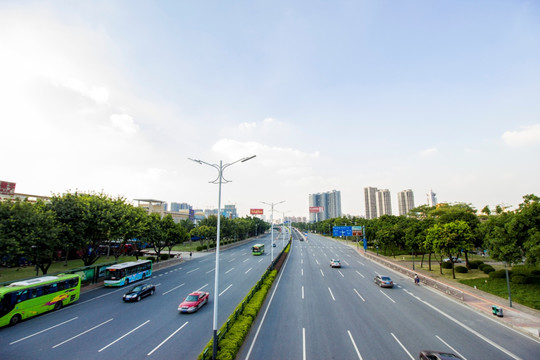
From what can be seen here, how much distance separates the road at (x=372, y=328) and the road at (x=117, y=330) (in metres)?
4.11

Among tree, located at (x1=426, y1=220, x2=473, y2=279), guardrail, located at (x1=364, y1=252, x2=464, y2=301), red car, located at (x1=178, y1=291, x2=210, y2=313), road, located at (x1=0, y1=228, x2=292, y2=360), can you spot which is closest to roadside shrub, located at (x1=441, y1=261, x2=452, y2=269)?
guardrail, located at (x1=364, y1=252, x2=464, y2=301)

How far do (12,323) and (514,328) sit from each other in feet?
124

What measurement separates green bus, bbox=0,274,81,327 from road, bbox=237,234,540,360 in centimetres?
1813

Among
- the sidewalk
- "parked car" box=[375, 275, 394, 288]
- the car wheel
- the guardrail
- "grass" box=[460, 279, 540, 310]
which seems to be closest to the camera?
the car wheel

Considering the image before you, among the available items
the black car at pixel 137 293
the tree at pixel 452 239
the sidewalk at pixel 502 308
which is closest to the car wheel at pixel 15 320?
the black car at pixel 137 293

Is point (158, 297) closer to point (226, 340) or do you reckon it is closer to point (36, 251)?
point (36, 251)

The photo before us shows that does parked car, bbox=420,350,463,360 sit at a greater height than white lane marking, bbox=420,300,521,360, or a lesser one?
greater

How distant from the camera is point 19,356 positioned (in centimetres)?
1411

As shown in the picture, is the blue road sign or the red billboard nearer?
the red billboard

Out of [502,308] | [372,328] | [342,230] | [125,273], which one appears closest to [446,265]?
[502,308]

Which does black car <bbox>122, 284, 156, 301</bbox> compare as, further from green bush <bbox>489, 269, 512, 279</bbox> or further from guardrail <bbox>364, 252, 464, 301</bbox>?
green bush <bbox>489, 269, 512, 279</bbox>

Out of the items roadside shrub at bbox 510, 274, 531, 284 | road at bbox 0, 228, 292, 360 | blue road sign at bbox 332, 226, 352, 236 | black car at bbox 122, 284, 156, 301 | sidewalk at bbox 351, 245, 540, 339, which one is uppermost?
blue road sign at bbox 332, 226, 352, 236

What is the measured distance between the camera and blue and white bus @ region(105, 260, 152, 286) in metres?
31.0

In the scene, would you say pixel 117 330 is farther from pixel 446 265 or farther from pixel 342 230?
pixel 342 230
